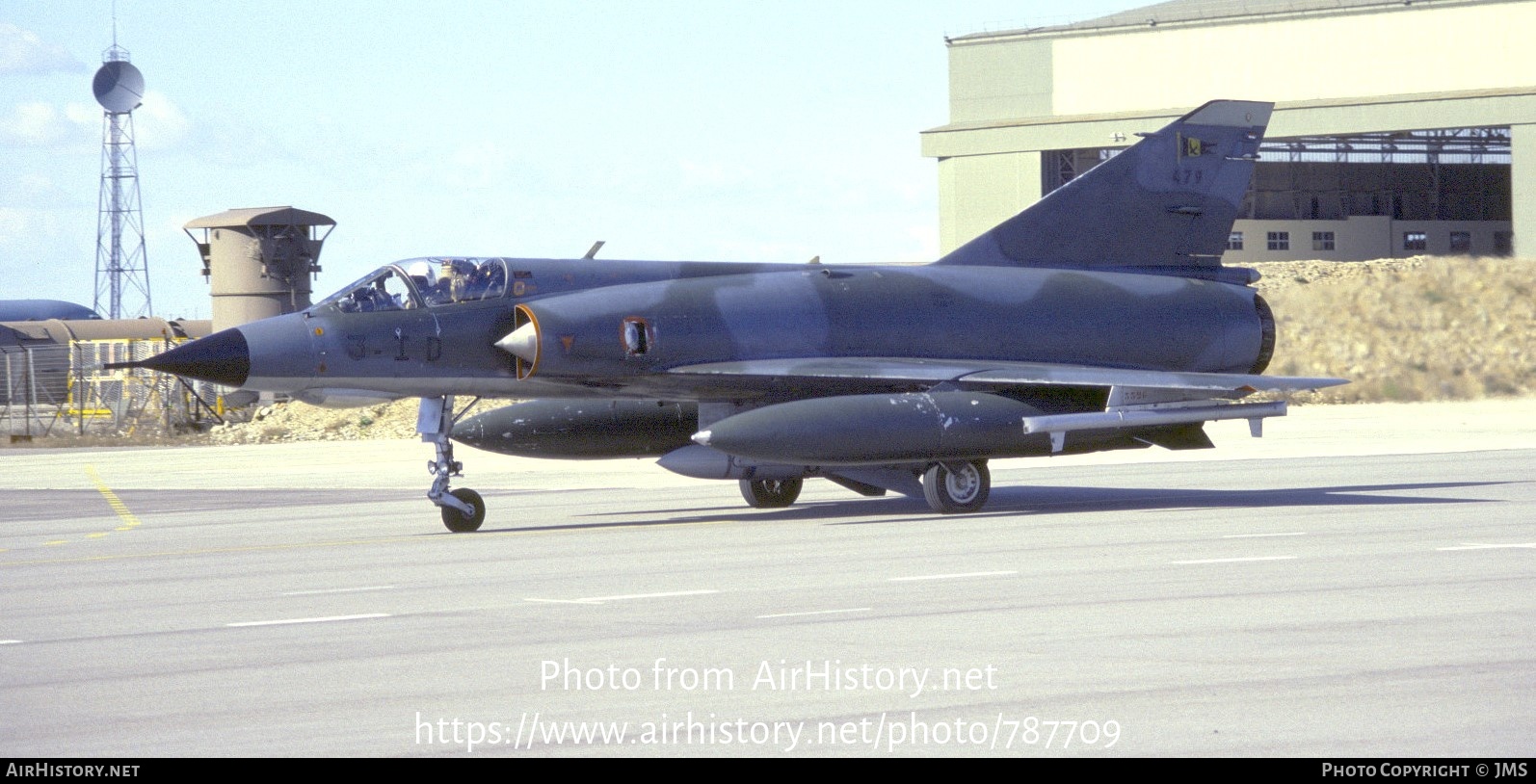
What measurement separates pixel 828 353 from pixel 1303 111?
41.9 meters

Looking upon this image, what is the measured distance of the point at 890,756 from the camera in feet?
22.4

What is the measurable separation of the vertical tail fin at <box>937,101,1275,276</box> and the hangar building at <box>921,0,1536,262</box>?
3535 centimetres

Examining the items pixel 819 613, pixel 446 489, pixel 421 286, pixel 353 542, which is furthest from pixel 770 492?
pixel 819 613

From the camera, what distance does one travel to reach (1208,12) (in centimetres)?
6078

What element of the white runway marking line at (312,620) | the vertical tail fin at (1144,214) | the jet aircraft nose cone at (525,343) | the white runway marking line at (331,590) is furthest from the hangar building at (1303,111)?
the white runway marking line at (312,620)

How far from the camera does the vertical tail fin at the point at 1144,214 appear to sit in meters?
21.6

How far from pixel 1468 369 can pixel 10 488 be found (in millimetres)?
34526

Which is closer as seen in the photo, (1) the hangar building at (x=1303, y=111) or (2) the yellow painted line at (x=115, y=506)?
(2) the yellow painted line at (x=115, y=506)

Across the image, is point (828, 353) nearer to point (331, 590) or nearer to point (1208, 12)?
point (331, 590)

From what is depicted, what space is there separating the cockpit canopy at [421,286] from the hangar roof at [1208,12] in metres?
45.1

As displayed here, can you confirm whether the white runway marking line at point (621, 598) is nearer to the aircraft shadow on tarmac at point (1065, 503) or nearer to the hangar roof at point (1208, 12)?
the aircraft shadow on tarmac at point (1065, 503)

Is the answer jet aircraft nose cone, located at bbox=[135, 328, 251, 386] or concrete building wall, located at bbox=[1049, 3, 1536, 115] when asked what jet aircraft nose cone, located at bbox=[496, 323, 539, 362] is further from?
concrete building wall, located at bbox=[1049, 3, 1536, 115]

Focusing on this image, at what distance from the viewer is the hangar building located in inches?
2165

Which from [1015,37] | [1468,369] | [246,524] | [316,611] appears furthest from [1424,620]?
[1015,37]
